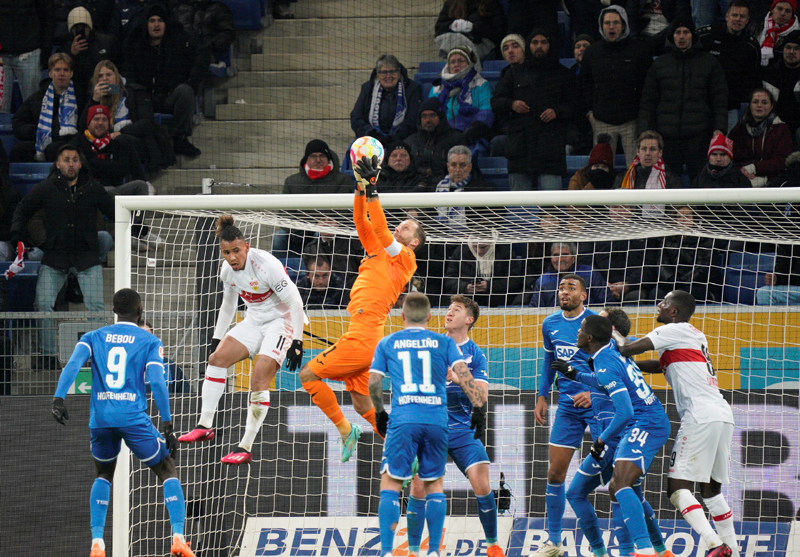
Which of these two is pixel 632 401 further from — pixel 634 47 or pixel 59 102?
pixel 59 102

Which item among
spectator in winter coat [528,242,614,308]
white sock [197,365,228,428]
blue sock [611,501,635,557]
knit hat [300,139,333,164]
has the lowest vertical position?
blue sock [611,501,635,557]

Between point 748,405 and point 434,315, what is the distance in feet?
9.64

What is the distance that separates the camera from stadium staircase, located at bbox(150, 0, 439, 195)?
39.8 ft

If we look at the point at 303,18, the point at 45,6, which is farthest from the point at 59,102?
the point at 303,18

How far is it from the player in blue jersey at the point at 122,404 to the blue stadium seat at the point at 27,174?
4.73m

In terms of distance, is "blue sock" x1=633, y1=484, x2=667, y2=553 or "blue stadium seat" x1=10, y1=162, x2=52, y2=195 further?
"blue stadium seat" x1=10, y1=162, x2=52, y2=195

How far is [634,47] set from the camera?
1065 centimetres

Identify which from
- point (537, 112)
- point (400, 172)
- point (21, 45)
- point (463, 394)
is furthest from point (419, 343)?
point (21, 45)

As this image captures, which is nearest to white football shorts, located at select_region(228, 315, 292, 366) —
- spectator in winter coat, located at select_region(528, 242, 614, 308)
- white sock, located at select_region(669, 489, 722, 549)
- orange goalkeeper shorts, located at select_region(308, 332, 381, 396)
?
orange goalkeeper shorts, located at select_region(308, 332, 381, 396)

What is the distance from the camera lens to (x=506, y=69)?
10.9 meters

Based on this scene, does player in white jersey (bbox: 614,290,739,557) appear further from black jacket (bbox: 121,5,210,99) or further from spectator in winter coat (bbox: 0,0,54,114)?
spectator in winter coat (bbox: 0,0,54,114)

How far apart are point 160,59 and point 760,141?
715 centimetres

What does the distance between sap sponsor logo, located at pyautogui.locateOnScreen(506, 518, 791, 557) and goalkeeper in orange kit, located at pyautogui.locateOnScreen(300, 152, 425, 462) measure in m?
2.03

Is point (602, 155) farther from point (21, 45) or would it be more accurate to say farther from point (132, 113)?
point (21, 45)
